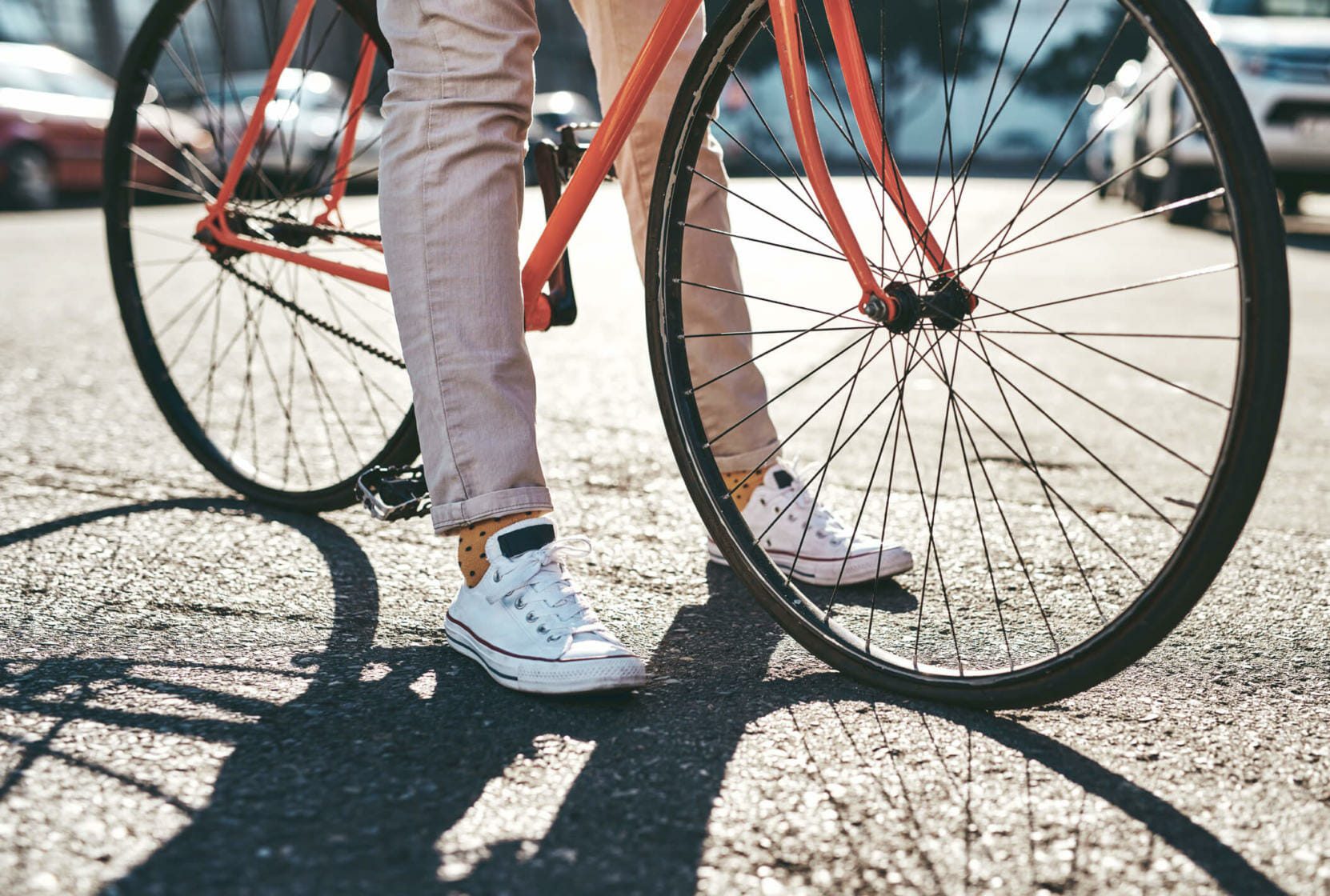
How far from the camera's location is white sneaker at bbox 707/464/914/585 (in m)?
1.95

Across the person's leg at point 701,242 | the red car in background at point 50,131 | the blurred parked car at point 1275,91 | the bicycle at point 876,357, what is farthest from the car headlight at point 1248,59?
the red car in background at point 50,131

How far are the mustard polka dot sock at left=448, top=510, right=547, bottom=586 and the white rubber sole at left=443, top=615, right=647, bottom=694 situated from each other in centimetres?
14

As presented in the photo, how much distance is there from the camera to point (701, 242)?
6.57 feet

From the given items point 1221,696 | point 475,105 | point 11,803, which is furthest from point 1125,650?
point 11,803

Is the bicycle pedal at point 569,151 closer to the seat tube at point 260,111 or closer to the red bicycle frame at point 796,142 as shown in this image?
the red bicycle frame at point 796,142

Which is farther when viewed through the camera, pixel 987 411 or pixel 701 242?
pixel 987 411

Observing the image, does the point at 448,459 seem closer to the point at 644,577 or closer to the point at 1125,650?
the point at 644,577

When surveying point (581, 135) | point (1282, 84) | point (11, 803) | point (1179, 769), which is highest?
point (1282, 84)

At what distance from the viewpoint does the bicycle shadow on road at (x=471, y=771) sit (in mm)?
1158

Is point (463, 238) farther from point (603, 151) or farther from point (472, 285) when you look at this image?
point (603, 151)

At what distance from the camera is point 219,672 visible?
1609 mm

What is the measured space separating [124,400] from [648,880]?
8.15 feet

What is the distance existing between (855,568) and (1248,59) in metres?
6.92

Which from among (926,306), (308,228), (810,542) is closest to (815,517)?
(810,542)
